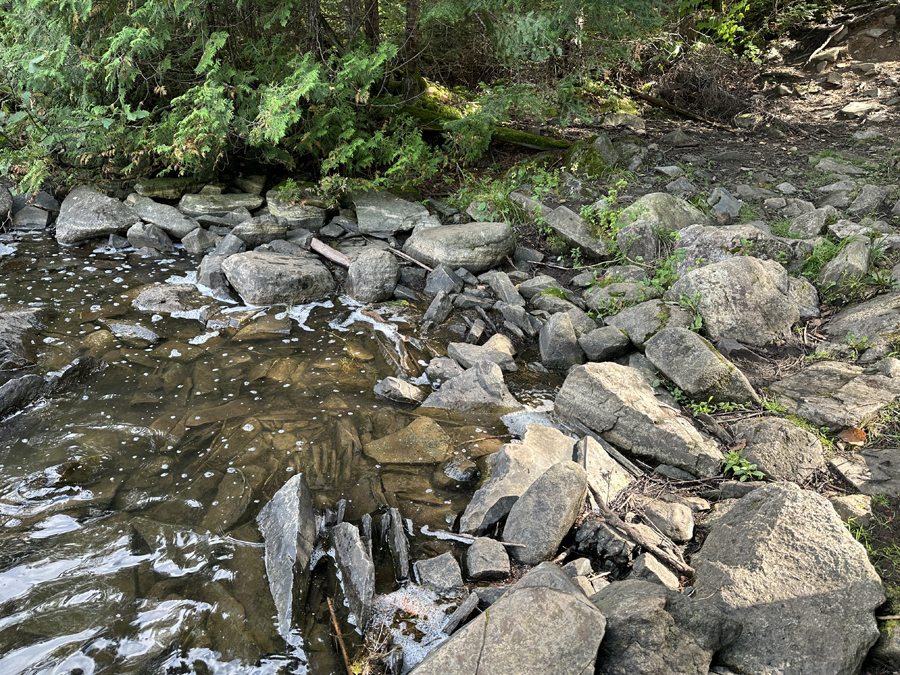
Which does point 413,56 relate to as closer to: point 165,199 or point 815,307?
point 165,199

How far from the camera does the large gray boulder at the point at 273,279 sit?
6.52 meters

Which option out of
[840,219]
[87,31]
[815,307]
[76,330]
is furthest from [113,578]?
[840,219]

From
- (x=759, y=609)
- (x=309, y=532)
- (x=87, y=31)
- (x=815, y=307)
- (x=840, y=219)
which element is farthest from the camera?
(x=87, y=31)

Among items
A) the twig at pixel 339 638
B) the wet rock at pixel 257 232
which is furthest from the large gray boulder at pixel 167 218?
the twig at pixel 339 638

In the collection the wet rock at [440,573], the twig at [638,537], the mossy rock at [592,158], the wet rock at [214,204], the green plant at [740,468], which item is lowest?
the wet rock at [440,573]

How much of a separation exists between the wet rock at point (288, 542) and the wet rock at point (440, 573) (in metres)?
0.68

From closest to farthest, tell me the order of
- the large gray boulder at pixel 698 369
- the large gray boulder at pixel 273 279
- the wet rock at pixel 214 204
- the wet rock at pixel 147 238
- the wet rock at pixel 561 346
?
the large gray boulder at pixel 698 369 < the wet rock at pixel 561 346 < the large gray boulder at pixel 273 279 < the wet rock at pixel 147 238 < the wet rock at pixel 214 204

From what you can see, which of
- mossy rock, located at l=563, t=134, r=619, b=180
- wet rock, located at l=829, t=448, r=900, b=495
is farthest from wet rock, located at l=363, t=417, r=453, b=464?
mossy rock, located at l=563, t=134, r=619, b=180

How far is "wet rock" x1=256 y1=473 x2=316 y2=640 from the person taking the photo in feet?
10.6

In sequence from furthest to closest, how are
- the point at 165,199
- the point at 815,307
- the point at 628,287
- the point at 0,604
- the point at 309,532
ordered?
the point at 165,199
the point at 628,287
the point at 815,307
the point at 309,532
the point at 0,604

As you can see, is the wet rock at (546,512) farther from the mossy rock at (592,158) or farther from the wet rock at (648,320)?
the mossy rock at (592,158)

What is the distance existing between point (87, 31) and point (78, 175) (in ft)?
6.77

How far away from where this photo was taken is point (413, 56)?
885 cm

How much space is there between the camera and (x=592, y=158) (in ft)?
28.7
